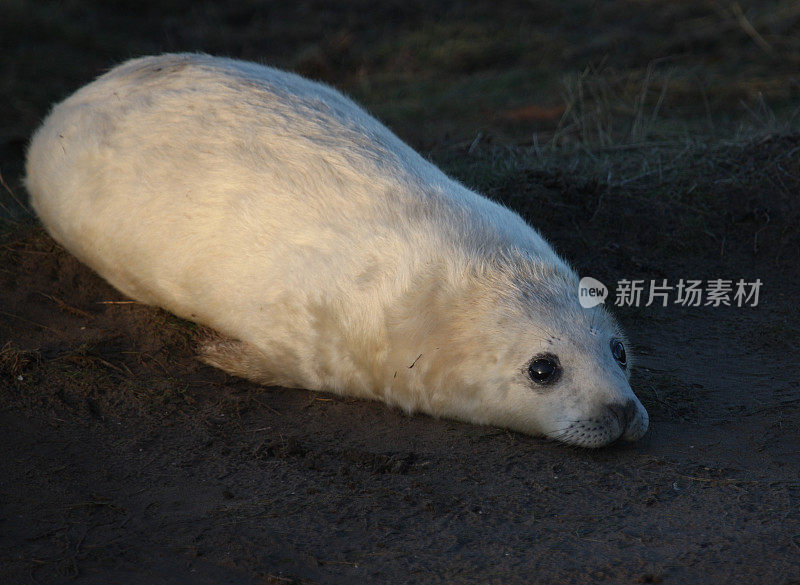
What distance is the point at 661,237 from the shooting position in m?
5.28

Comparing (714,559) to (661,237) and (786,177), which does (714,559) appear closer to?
(661,237)

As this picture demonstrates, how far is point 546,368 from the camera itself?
339cm

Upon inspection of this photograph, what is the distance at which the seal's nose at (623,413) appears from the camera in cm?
330

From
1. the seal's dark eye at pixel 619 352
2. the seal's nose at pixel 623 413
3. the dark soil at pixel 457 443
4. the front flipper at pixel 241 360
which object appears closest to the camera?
the dark soil at pixel 457 443

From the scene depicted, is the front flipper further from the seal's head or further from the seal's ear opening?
the seal's ear opening

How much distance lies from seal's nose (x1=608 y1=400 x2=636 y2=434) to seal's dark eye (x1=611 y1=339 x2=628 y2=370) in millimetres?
293

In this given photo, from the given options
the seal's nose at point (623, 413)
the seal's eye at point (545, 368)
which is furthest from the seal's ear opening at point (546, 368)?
the seal's nose at point (623, 413)

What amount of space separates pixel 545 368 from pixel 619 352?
15.5 inches

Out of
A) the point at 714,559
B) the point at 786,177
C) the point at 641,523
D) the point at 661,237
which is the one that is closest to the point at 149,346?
the point at 641,523

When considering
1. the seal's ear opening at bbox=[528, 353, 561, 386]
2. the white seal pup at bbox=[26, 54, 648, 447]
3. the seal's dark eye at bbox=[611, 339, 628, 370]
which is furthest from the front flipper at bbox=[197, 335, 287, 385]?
the seal's dark eye at bbox=[611, 339, 628, 370]

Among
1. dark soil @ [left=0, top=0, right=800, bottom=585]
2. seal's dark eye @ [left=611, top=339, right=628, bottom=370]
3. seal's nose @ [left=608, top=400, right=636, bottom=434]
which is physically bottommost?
dark soil @ [left=0, top=0, right=800, bottom=585]

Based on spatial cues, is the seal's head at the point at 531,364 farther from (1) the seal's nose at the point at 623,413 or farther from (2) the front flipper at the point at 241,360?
(2) the front flipper at the point at 241,360

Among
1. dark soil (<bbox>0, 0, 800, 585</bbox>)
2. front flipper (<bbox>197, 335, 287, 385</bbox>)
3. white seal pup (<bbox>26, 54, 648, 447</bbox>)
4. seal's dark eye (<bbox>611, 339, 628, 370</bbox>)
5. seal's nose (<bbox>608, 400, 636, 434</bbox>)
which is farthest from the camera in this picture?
front flipper (<bbox>197, 335, 287, 385</bbox>)

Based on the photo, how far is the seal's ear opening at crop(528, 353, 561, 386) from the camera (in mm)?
3391
